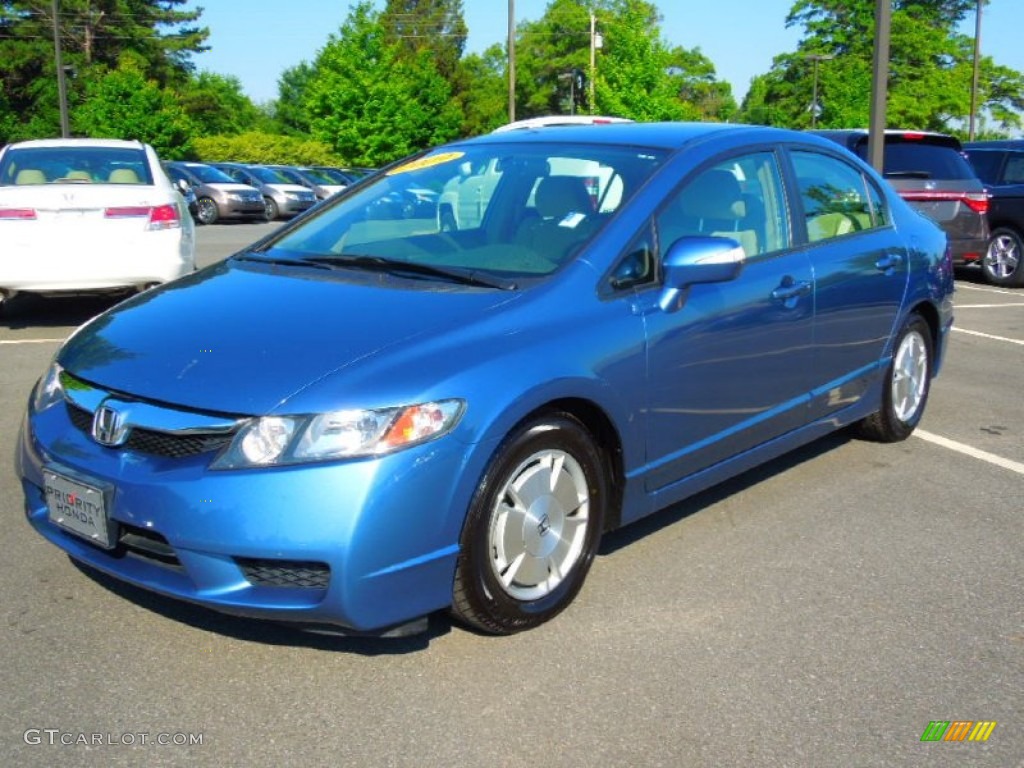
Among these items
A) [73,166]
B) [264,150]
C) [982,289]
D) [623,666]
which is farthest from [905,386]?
[264,150]

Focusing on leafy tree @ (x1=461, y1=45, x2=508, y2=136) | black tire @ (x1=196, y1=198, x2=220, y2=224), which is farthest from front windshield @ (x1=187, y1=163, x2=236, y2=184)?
leafy tree @ (x1=461, y1=45, x2=508, y2=136)

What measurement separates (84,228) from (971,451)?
678 cm

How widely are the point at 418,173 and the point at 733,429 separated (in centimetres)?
175

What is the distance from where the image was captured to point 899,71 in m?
57.2

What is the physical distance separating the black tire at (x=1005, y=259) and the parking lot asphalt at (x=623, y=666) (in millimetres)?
10051

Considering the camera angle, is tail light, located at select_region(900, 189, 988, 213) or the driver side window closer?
the driver side window

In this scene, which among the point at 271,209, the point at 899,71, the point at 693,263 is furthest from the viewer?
the point at 899,71

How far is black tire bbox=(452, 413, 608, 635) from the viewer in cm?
334

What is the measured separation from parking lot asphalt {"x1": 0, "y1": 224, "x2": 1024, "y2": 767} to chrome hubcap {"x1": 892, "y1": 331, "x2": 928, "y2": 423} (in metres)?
1.09

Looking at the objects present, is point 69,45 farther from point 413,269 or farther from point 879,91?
point 413,269

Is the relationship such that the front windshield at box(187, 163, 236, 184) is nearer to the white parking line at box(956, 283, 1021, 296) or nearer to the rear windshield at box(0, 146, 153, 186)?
the rear windshield at box(0, 146, 153, 186)

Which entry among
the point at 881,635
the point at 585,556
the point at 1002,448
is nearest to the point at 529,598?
the point at 585,556

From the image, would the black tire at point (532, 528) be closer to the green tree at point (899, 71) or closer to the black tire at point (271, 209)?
the black tire at point (271, 209)

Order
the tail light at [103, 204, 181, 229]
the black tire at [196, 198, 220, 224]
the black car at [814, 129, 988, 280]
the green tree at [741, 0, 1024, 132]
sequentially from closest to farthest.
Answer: the tail light at [103, 204, 181, 229] → the black car at [814, 129, 988, 280] → the black tire at [196, 198, 220, 224] → the green tree at [741, 0, 1024, 132]
